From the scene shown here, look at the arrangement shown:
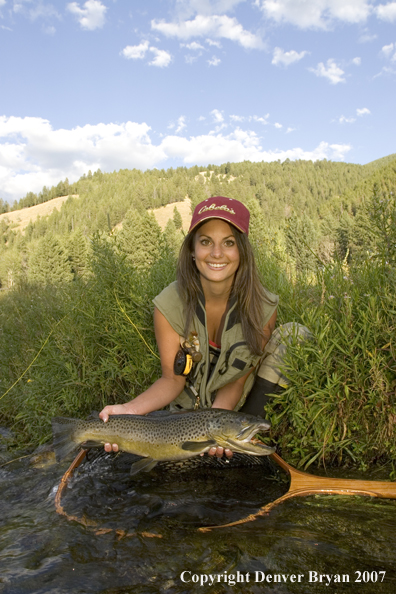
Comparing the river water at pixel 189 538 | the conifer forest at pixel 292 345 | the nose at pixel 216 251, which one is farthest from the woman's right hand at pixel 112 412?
the nose at pixel 216 251

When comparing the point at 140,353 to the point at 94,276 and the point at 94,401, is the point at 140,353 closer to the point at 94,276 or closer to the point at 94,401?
the point at 94,401

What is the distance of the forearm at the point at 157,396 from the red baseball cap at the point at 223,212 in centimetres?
159

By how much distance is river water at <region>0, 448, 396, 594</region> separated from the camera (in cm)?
270

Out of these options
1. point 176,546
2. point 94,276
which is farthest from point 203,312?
point 94,276

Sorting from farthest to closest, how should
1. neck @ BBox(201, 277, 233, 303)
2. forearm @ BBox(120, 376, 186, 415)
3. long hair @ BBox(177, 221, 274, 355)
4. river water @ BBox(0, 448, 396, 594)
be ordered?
neck @ BBox(201, 277, 233, 303) → long hair @ BBox(177, 221, 274, 355) → forearm @ BBox(120, 376, 186, 415) → river water @ BBox(0, 448, 396, 594)

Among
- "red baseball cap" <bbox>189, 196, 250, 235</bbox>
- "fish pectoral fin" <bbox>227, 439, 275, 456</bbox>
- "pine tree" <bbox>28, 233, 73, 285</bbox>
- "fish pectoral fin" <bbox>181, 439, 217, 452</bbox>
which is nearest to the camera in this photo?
"fish pectoral fin" <bbox>227, 439, 275, 456</bbox>

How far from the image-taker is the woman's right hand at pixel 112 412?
3.60m

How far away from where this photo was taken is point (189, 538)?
10.4 ft

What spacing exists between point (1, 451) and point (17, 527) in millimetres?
2590

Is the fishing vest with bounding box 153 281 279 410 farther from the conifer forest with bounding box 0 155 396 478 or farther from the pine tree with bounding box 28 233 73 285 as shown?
the pine tree with bounding box 28 233 73 285

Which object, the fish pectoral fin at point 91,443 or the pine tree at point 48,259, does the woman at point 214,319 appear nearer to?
the fish pectoral fin at point 91,443

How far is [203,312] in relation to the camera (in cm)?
429

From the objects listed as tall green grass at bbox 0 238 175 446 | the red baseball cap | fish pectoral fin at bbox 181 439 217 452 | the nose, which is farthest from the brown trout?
tall green grass at bbox 0 238 175 446

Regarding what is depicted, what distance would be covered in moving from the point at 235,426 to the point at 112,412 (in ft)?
3.88
